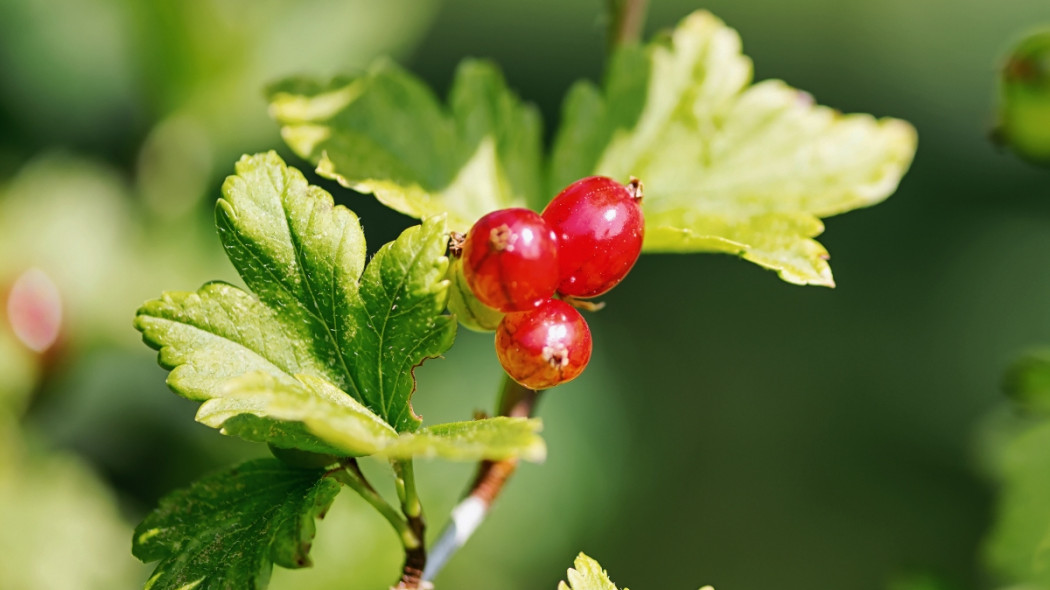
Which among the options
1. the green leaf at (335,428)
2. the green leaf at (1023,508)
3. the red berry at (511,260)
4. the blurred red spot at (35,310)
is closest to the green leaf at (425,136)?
the red berry at (511,260)

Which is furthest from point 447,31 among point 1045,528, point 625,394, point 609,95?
point 1045,528

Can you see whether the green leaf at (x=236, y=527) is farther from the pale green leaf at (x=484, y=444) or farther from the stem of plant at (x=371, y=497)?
the pale green leaf at (x=484, y=444)

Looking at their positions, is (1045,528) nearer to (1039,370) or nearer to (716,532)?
(1039,370)

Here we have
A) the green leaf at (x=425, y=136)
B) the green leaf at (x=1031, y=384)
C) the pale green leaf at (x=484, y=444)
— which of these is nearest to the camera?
the pale green leaf at (x=484, y=444)

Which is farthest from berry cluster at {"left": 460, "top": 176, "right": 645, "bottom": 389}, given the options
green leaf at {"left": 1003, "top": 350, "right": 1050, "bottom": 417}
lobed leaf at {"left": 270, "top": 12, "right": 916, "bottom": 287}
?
green leaf at {"left": 1003, "top": 350, "right": 1050, "bottom": 417}

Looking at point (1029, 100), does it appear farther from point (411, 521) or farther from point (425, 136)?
point (411, 521)
